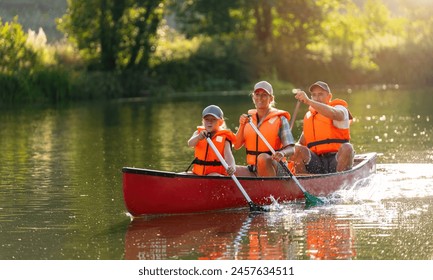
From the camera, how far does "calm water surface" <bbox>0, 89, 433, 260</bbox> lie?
30.2 ft

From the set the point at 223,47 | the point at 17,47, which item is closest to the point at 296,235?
the point at 17,47

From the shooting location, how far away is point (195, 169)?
11359 millimetres

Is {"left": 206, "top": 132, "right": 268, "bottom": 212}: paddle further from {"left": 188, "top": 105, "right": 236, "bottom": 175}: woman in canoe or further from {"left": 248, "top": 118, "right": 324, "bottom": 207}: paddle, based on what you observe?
{"left": 248, "top": 118, "right": 324, "bottom": 207}: paddle

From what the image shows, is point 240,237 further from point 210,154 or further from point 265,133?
point 265,133

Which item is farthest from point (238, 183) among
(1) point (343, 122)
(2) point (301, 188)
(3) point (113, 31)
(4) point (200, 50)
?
(4) point (200, 50)

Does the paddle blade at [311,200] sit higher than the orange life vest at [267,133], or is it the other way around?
the orange life vest at [267,133]

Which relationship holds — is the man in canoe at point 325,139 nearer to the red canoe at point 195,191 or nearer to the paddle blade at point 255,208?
the red canoe at point 195,191

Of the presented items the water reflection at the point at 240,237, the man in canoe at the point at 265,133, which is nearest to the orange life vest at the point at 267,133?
the man in canoe at the point at 265,133

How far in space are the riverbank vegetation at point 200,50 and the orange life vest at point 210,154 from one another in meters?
18.8

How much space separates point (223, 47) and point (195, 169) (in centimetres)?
2928

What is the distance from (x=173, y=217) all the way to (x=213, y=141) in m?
0.87

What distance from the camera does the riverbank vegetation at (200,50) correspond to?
31109 mm

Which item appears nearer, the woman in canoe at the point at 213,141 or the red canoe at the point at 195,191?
the red canoe at the point at 195,191
